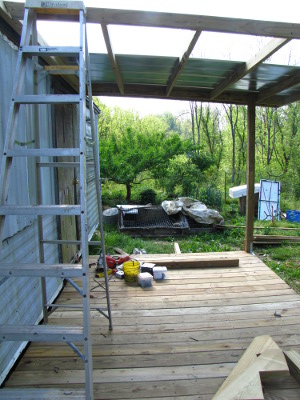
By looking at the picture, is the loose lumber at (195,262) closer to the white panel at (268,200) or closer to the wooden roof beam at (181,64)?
the wooden roof beam at (181,64)

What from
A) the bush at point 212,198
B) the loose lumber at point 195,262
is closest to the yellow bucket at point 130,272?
the loose lumber at point 195,262

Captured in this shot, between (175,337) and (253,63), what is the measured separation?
9.40 ft

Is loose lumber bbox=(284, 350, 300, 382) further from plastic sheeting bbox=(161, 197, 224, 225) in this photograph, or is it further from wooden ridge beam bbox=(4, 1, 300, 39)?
plastic sheeting bbox=(161, 197, 224, 225)

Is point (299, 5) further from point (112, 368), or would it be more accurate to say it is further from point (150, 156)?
point (112, 368)

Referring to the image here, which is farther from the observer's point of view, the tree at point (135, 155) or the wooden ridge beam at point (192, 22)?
the tree at point (135, 155)

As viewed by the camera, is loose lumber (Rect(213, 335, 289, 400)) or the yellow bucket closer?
loose lumber (Rect(213, 335, 289, 400))

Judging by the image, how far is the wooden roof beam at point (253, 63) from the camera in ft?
9.10

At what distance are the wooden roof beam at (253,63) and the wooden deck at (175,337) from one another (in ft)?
8.53

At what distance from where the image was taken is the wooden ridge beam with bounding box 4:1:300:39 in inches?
93.3

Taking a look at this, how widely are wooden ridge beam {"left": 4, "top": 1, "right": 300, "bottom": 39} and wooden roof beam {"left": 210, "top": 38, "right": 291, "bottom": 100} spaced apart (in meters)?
0.18

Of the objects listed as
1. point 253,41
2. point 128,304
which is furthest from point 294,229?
point 253,41

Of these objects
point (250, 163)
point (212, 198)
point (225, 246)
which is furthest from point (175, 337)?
point (212, 198)

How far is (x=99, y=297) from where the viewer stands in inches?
145

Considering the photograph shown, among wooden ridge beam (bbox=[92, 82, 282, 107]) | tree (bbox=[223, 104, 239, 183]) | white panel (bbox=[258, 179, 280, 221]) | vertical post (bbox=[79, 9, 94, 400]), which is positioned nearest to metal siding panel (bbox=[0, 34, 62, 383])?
vertical post (bbox=[79, 9, 94, 400])
